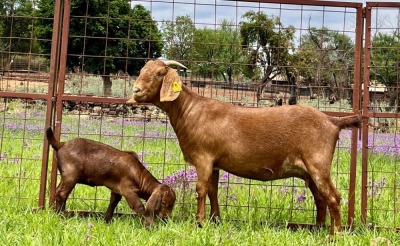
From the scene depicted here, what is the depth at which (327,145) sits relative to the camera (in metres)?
5.86

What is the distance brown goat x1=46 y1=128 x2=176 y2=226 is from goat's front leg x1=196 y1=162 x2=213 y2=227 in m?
0.43

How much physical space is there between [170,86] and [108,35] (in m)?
9.42

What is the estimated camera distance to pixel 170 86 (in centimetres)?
593

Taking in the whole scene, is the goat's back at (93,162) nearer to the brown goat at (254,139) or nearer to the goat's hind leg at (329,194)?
the brown goat at (254,139)

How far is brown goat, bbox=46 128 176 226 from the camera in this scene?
6.00 m

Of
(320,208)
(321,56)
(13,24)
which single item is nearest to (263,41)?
(321,56)

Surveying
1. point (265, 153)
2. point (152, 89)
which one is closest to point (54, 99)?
point (152, 89)

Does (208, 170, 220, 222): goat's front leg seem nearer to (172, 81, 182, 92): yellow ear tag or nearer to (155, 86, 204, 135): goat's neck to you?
(155, 86, 204, 135): goat's neck

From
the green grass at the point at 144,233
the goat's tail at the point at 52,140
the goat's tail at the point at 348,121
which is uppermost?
the goat's tail at the point at 348,121

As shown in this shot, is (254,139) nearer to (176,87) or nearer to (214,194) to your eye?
(214,194)

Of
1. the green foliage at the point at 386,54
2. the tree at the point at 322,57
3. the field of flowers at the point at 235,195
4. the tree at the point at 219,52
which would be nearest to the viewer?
the green foliage at the point at 386,54

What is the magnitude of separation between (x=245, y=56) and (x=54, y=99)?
3054 millimetres

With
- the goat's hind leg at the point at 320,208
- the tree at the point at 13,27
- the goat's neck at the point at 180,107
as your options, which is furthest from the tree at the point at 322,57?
the tree at the point at 13,27

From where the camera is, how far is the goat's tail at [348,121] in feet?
19.4
